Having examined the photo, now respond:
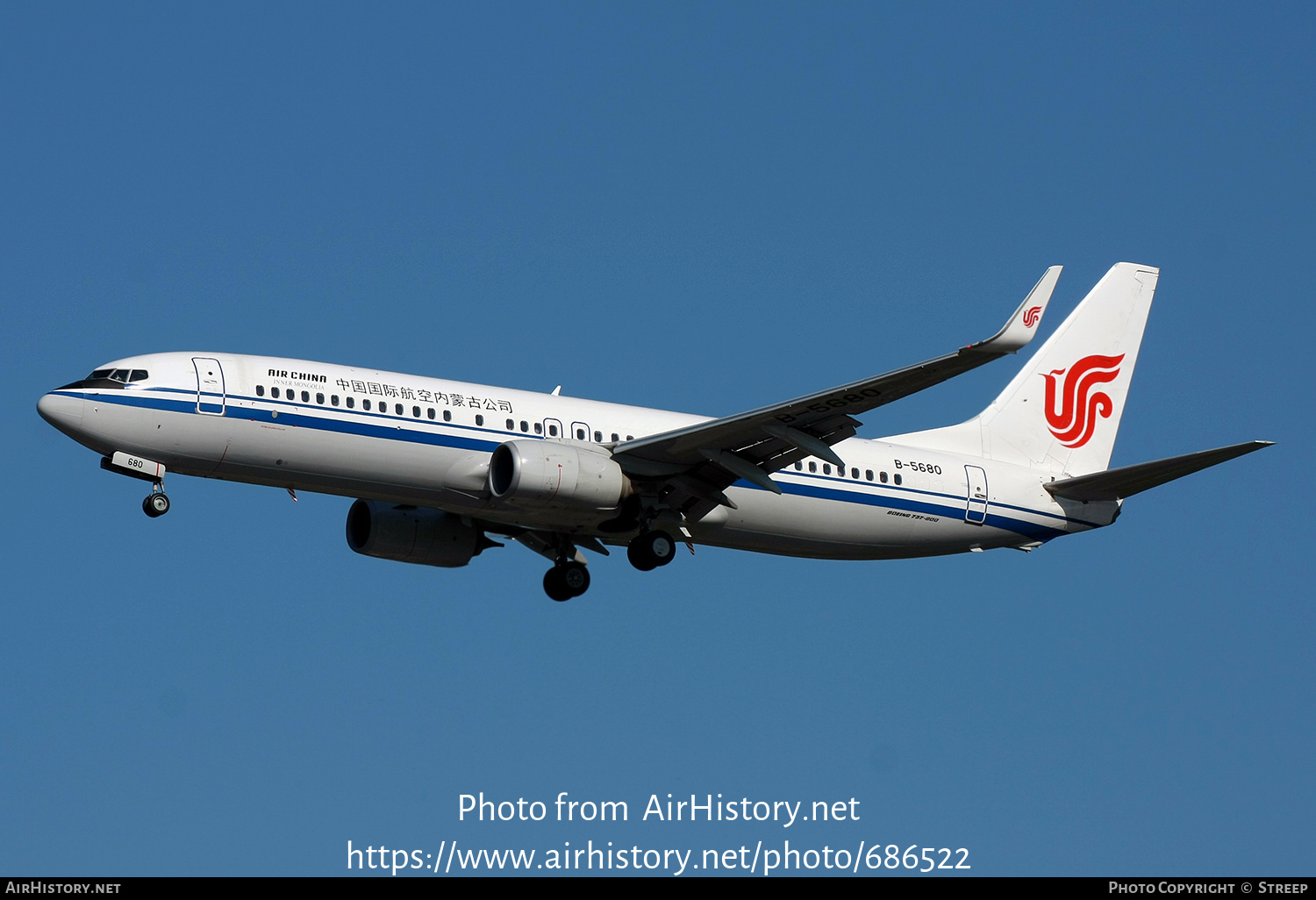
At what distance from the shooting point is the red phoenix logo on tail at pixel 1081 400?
44.0 metres

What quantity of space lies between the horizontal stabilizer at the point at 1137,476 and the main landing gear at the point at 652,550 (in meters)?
10.7

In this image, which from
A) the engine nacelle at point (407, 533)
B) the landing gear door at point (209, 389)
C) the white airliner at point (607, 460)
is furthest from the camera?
the engine nacelle at point (407, 533)

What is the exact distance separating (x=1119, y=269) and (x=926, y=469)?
10106 millimetres

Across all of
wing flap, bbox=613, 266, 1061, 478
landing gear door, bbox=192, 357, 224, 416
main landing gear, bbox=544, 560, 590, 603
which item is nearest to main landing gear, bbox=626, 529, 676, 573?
wing flap, bbox=613, 266, 1061, 478

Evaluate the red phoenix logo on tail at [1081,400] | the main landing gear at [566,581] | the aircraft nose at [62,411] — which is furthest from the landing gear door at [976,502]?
the aircraft nose at [62,411]

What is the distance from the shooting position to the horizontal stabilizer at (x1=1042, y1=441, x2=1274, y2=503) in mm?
35062

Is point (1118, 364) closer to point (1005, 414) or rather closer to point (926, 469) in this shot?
point (1005, 414)

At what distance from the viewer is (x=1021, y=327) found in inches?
1181

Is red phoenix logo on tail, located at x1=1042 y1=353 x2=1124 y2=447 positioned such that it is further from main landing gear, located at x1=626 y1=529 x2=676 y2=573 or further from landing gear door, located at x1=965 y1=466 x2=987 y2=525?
main landing gear, located at x1=626 y1=529 x2=676 y2=573

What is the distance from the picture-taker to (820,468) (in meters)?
38.8

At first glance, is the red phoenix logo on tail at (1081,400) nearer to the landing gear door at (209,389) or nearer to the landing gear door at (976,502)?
the landing gear door at (976,502)

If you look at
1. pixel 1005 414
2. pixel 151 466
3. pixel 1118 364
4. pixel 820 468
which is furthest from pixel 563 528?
pixel 1118 364

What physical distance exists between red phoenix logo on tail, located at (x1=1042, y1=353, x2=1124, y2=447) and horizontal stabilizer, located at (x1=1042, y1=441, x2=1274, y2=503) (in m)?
2.23

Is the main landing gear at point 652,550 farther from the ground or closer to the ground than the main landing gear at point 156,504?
farther from the ground
